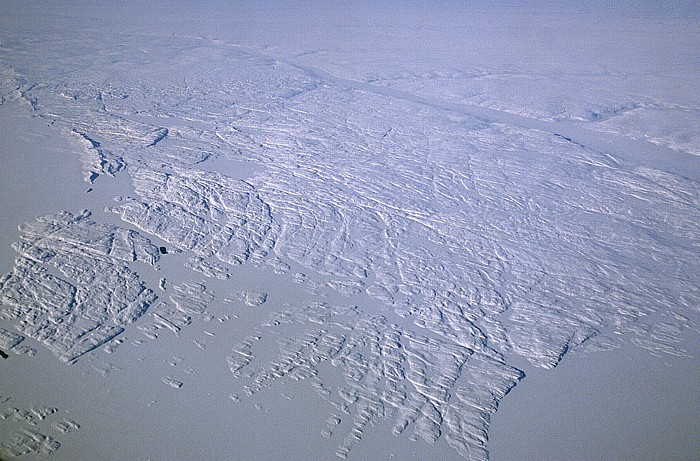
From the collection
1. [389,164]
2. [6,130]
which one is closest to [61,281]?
[389,164]

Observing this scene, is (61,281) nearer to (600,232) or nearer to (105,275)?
(105,275)

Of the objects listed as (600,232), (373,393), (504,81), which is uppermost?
(504,81)

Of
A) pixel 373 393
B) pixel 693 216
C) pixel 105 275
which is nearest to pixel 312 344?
pixel 373 393

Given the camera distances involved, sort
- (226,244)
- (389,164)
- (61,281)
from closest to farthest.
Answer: (61,281) < (226,244) < (389,164)

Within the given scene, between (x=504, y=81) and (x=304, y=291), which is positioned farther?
(x=504, y=81)

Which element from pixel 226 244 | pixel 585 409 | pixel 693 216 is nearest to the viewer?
pixel 585 409

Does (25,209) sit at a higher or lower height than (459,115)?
lower

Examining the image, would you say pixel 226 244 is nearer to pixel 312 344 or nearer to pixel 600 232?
pixel 312 344
